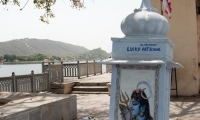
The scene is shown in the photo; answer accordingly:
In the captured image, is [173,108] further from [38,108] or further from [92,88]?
[92,88]

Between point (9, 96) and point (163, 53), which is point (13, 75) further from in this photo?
point (163, 53)

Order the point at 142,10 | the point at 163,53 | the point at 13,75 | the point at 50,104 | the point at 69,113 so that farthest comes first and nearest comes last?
the point at 13,75 → the point at 69,113 → the point at 50,104 → the point at 142,10 → the point at 163,53

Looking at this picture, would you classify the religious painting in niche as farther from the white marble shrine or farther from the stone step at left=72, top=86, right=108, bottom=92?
the stone step at left=72, top=86, right=108, bottom=92

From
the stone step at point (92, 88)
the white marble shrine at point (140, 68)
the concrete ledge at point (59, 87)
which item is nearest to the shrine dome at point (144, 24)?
the white marble shrine at point (140, 68)

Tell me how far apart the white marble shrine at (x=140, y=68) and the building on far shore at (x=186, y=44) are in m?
8.51

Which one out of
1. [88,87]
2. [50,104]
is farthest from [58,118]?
[88,87]

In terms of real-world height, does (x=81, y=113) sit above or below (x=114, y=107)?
below

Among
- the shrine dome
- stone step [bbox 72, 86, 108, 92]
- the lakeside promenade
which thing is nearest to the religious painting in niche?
the shrine dome

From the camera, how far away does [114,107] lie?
426 centimetres

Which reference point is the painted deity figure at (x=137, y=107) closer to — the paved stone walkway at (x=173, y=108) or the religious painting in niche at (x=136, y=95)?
the religious painting in niche at (x=136, y=95)

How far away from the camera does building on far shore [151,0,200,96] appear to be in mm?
12258

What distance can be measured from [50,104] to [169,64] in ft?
12.1

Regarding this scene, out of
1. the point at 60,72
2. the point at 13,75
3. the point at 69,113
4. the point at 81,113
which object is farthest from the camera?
the point at 60,72

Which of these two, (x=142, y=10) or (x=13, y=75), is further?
(x=13, y=75)
